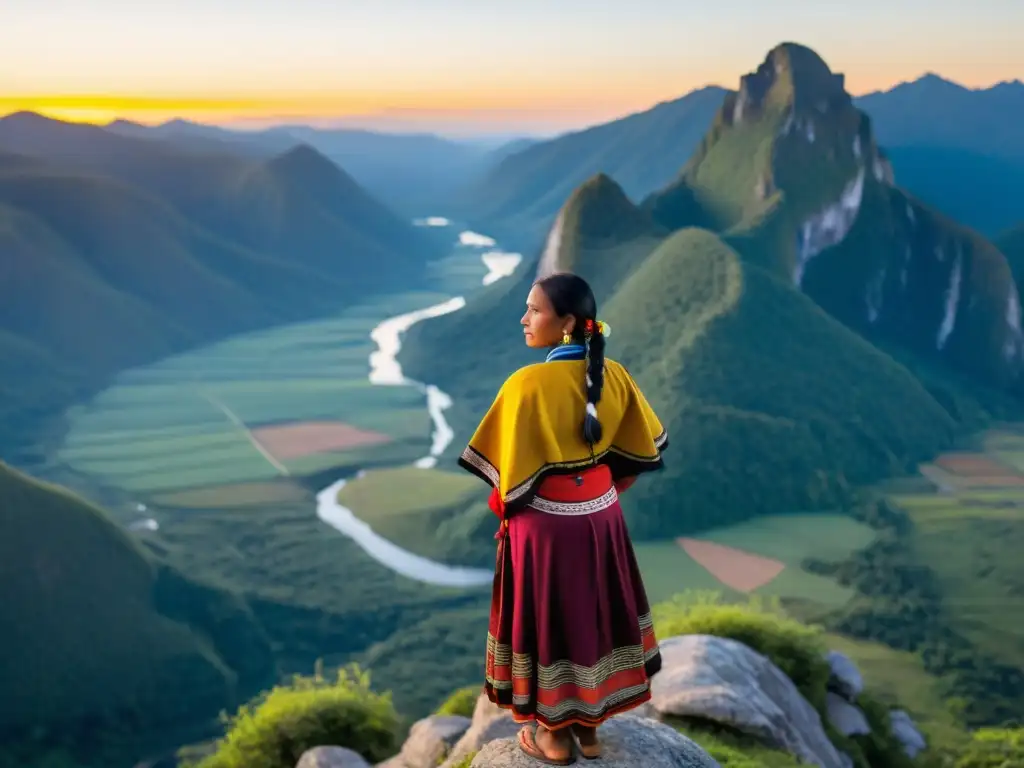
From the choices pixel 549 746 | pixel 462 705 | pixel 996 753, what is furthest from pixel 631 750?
pixel 996 753

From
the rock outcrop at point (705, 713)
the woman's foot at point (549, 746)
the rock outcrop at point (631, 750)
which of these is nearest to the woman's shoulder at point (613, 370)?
the woman's foot at point (549, 746)

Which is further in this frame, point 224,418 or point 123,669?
point 224,418

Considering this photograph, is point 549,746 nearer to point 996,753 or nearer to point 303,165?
point 996,753

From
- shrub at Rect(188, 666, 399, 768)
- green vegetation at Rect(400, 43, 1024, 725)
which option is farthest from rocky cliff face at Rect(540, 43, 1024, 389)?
shrub at Rect(188, 666, 399, 768)

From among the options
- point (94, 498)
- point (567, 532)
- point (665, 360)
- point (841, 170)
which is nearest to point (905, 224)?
point (841, 170)

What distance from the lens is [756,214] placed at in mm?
72688

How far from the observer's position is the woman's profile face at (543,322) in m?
5.95

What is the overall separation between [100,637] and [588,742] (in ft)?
111

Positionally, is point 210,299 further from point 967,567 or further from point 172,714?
point 967,567

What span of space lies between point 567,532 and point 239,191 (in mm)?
132952

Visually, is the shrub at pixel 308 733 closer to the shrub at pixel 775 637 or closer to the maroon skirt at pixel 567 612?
the shrub at pixel 775 637

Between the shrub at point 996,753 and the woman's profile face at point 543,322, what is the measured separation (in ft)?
41.2

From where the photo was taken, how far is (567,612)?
19.9 ft

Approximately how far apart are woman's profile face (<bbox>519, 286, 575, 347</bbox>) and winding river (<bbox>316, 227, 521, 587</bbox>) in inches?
1341
